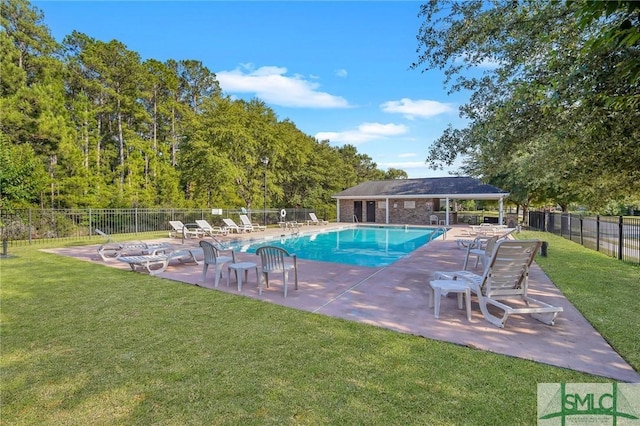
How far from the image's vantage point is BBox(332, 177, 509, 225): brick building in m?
24.7

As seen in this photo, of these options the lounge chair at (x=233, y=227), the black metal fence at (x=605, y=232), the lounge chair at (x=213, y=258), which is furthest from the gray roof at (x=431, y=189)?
the lounge chair at (x=213, y=258)

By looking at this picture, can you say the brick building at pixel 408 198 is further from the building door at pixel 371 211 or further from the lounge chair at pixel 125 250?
the lounge chair at pixel 125 250

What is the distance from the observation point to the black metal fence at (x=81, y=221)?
13836mm

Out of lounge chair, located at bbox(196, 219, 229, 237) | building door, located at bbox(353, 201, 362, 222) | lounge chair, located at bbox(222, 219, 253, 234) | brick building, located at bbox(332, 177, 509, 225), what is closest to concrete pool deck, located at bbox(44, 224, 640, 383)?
lounge chair, located at bbox(196, 219, 229, 237)

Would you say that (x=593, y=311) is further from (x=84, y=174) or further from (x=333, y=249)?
(x=84, y=174)

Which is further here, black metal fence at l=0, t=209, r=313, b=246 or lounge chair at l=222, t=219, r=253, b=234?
lounge chair at l=222, t=219, r=253, b=234

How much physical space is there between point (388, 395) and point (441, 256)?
26.5 feet

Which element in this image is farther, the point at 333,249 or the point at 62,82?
the point at 62,82

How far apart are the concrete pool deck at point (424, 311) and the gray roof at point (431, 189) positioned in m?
17.2

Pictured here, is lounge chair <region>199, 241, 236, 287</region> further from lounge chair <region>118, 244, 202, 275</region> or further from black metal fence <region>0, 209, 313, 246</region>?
black metal fence <region>0, 209, 313, 246</region>

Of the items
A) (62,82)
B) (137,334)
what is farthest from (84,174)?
(137,334)

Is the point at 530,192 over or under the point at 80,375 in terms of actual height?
over

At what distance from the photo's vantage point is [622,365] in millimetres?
3127

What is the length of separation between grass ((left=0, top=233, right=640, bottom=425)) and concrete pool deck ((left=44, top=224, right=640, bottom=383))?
0.74ft
